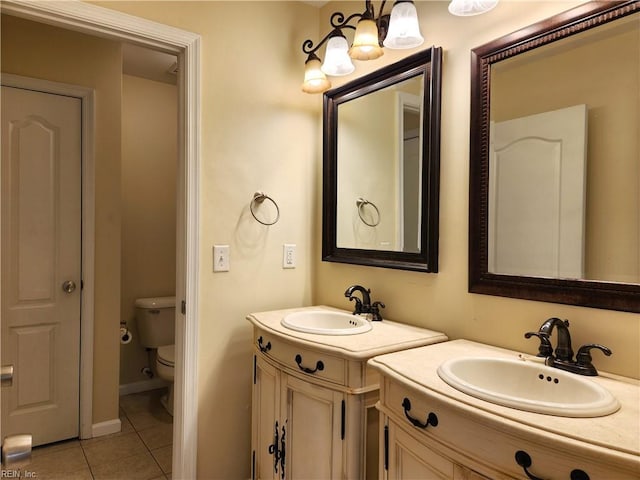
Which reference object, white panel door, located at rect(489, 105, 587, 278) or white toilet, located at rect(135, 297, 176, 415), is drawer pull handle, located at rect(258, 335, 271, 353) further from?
white toilet, located at rect(135, 297, 176, 415)

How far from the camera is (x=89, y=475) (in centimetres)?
214

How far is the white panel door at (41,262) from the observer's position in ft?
7.57

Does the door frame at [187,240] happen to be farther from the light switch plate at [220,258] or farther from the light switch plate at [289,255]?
the light switch plate at [289,255]

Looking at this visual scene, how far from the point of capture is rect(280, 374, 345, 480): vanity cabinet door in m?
1.39

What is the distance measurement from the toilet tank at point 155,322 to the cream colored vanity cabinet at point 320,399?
1687 mm

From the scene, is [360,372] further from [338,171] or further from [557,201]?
[338,171]

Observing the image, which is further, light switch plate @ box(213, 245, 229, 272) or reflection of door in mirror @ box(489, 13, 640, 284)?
light switch plate @ box(213, 245, 229, 272)

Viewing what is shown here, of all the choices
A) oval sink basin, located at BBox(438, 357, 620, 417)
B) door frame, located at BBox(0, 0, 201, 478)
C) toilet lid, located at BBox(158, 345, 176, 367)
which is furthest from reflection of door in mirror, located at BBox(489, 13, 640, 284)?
toilet lid, located at BBox(158, 345, 176, 367)

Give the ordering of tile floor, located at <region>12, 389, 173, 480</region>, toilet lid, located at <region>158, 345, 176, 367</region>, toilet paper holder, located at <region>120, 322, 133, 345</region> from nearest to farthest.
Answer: tile floor, located at <region>12, 389, 173, 480</region> < toilet lid, located at <region>158, 345, 176, 367</region> < toilet paper holder, located at <region>120, 322, 133, 345</region>

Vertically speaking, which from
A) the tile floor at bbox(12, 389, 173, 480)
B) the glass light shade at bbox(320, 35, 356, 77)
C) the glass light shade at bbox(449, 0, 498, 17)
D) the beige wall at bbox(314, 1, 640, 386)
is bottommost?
the tile floor at bbox(12, 389, 173, 480)

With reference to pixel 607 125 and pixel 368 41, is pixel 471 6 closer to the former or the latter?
pixel 368 41

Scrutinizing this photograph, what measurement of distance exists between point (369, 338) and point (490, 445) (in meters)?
0.63

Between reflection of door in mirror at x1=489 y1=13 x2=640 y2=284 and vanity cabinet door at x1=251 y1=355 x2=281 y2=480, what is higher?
reflection of door in mirror at x1=489 y1=13 x2=640 y2=284

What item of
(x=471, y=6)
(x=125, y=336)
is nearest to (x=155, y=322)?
(x=125, y=336)
